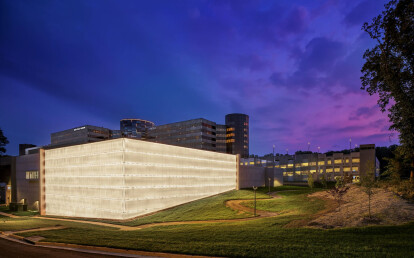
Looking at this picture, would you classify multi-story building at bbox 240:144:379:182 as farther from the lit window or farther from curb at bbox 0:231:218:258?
curb at bbox 0:231:218:258

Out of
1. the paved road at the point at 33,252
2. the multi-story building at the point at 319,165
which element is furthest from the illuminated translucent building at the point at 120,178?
the multi-story building at the point at 319,165

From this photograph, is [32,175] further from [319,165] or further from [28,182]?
[319,165]

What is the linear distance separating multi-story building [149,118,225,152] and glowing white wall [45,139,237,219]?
117 m

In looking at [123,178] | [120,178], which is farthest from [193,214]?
[120,178]

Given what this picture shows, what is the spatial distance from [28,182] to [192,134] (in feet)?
389

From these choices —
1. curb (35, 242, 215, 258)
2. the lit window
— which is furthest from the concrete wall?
curb (35, 242, 215, 258)

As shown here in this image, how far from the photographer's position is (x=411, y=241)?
12852 millimetres

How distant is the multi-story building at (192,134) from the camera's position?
168m

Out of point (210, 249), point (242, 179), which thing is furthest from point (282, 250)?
point (242, 179)

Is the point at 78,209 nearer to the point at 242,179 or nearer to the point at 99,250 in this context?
the point at 99,250

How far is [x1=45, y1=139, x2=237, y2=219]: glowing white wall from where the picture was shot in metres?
35.1

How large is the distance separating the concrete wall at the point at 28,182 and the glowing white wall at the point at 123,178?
292 inches

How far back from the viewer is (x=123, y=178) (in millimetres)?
34312

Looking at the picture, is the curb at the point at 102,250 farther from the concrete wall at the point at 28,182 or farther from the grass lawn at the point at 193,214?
the concrete wall at the point at 28,182
